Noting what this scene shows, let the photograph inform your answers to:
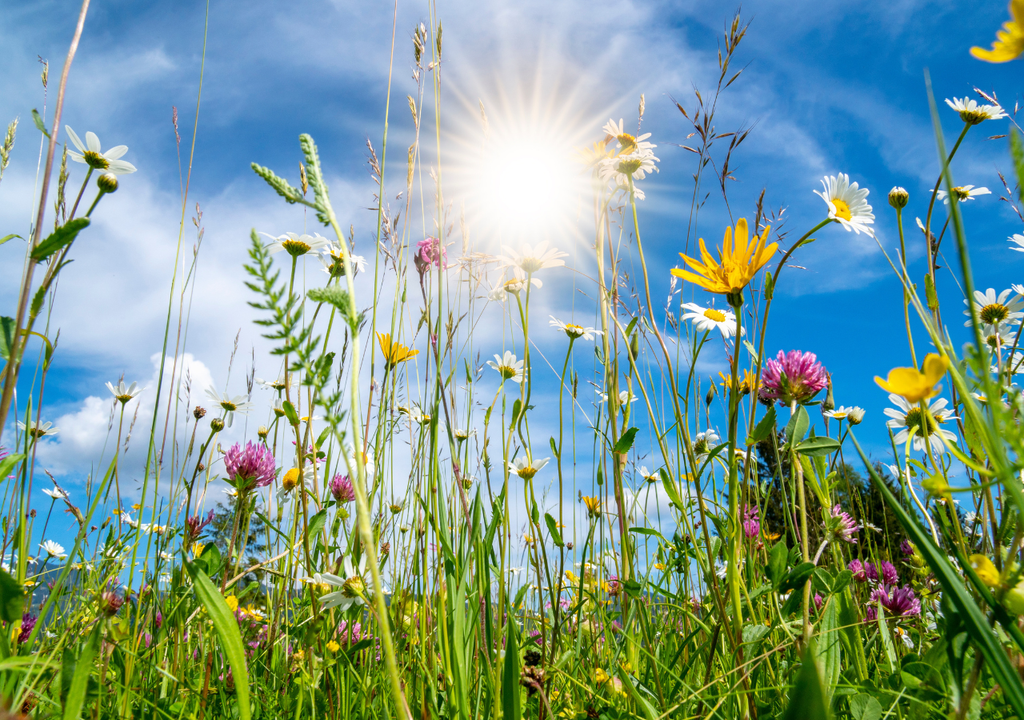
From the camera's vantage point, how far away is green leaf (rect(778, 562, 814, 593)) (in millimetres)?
711

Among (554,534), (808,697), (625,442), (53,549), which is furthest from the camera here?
(53,549)

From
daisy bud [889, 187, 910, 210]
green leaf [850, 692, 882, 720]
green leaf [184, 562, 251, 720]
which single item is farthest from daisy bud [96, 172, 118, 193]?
daisy bud [889, 187, 910, 210]

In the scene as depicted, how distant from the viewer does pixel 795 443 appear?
75 cm

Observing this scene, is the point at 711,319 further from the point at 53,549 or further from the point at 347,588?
the point at 53,549

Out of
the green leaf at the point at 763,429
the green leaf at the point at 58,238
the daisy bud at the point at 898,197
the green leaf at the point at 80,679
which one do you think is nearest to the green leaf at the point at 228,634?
the green leaf at the point at 80,679

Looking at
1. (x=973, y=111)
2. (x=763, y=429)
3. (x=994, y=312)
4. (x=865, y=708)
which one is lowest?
(x=865, y=708)

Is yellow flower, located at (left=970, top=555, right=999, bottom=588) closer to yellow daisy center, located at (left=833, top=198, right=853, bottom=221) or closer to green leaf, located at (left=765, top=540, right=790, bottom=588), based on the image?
green leaf, located at (left=765, top=540, right=790, bottom=588)

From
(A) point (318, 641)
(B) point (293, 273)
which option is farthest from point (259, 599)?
(B) point (293, 273)

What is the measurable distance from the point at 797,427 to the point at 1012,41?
1.61 feet

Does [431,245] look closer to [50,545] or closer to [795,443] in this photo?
[795,443]

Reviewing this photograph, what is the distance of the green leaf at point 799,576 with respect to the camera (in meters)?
0.71

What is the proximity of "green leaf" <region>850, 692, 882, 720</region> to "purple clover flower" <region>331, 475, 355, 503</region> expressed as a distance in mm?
1078

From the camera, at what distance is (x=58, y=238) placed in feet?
1.84

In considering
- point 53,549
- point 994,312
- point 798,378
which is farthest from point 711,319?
point 53,549
